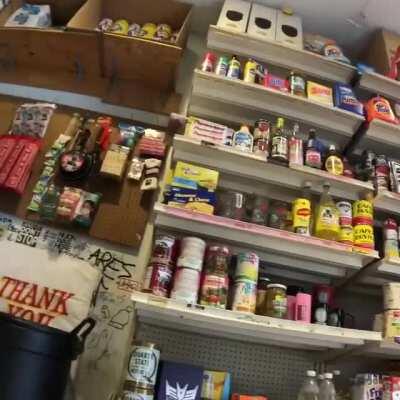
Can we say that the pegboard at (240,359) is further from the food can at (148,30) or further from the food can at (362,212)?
the food can at (148,30)

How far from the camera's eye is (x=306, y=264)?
202 cm

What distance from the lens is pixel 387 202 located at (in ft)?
6.71

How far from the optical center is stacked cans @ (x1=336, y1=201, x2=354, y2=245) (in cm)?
187

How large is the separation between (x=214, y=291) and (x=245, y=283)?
0.14 meters

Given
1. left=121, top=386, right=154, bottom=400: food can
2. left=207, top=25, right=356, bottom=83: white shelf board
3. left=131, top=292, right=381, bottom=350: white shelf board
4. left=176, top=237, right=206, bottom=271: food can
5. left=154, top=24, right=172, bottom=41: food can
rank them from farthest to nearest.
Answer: left=154, top=24, right=172, bottom=41: food can
left=207, top=25, right=356, bottom=83: white shelf board
left=176, top=237, right=206, bottom=271: food can
left=131, top=292, right=381, bottom=350: white shelf board
left=121, top=386, right=154, bottom=400: food can

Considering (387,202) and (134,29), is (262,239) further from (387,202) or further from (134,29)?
(134,29)

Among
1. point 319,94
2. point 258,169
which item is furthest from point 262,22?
point 258,169

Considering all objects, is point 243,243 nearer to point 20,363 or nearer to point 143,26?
point 20,363

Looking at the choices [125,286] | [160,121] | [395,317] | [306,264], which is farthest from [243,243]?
[160,121]

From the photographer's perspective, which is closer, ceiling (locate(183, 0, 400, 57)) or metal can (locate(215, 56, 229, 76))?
metal can (locate(215, 56, 229, 76))

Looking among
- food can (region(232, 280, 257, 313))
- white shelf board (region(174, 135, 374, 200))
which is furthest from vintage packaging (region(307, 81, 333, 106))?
food can (region(232, 280, 257, 313))

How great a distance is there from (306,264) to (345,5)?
4.87 feet

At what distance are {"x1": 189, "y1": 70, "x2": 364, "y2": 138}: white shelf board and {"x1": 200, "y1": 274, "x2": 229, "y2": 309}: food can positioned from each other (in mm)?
915

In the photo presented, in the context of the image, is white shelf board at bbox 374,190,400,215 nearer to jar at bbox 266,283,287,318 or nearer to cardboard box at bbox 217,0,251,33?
jar at bbox 266,283,287,318
